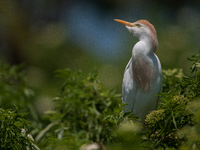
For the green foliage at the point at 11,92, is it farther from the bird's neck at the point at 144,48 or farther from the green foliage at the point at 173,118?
the green foliage at the point at 173,118

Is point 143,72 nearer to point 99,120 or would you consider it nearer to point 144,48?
point 144,48

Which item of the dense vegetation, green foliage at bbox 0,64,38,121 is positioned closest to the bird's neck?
the dense vegetation

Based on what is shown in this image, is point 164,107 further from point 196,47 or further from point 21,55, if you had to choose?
point 21,55

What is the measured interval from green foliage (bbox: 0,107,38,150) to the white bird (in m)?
0.55

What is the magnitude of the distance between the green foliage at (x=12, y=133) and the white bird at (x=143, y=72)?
55 cm

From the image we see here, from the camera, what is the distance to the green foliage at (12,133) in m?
0.56

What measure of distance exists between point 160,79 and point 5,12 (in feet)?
5.47

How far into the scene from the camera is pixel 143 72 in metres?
1.01

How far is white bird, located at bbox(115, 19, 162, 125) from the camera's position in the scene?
99 cm

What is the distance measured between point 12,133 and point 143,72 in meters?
0.60

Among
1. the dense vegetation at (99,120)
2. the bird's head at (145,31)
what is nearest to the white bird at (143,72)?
the bird's head at (145,31)

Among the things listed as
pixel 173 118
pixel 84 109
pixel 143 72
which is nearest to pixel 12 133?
pixel 84 109

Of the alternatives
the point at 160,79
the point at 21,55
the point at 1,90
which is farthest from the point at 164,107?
the point at 21,55

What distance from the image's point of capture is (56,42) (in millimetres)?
1941
